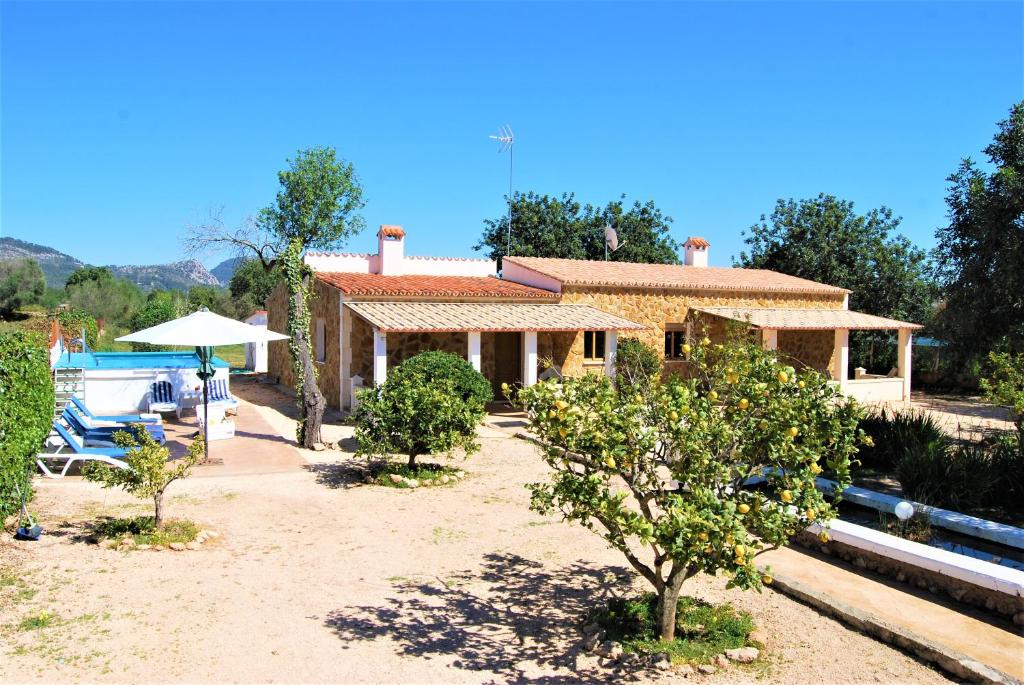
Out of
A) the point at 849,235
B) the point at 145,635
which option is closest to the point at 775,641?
the point at 145,635

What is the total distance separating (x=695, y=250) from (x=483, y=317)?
1270cm

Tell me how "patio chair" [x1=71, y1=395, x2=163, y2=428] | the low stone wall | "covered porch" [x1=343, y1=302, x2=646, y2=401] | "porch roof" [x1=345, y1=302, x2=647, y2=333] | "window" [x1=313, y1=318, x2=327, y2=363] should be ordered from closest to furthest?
the low stone wall → "patio chair" [x1=71, y1=395, x2=163, y2=428] → "porch roof" [x1=345, y1=302, x2=647, y2=333] → "covered porch" [x1=343, y1=302, x2=646, y2=401] → "window" [x1=313, y1=318, x2=327, y2=363]

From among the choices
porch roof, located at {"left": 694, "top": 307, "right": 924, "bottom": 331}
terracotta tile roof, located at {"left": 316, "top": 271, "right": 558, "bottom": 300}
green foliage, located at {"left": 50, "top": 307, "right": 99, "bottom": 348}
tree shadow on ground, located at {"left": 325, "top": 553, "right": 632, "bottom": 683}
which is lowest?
tree shadow on ground, located at {"left": 325, "top": 553, "right": 632, "bottom": 683}

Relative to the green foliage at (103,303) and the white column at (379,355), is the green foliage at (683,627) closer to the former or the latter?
the white column at (379,355)

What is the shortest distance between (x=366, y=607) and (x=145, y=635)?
170 centimetres

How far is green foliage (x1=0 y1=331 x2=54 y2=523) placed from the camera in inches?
278

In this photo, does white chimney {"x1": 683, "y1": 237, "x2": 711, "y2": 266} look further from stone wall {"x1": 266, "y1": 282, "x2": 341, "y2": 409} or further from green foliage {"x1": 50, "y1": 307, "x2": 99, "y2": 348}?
green foliage {"x1": 50, "y1": 307, "x2": 99, "y2": 348}

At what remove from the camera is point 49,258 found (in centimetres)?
14800

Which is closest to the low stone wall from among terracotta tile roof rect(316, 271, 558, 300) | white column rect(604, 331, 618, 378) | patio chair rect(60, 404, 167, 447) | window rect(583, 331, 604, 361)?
patio chair rect(60, 404, 167, 447)

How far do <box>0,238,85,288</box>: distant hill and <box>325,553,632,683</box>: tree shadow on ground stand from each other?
467 feet

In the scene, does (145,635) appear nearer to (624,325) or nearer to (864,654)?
(864,654)

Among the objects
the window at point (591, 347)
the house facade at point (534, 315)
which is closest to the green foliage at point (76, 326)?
the house facade at point (534, 315)

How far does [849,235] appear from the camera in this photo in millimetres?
31859

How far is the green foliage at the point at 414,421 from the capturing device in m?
11.0
